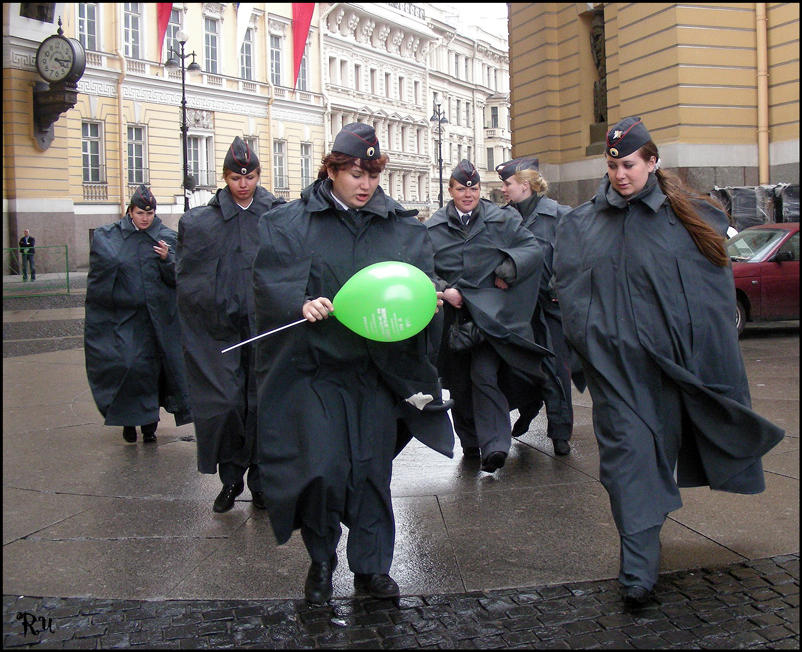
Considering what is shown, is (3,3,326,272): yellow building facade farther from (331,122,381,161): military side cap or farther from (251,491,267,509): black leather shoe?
(331,122,381,161): military side cap

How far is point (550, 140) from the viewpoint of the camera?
20625mm

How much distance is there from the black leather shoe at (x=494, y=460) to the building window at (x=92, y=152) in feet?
95.1

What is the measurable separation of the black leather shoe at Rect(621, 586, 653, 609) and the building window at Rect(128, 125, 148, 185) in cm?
3436

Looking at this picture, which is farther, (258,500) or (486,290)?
(486,290)

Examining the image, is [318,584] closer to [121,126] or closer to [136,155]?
[121,126]

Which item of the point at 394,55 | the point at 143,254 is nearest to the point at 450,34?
the point at 394,55

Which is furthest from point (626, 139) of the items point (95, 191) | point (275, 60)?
point (275, 60)

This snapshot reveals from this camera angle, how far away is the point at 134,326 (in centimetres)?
751

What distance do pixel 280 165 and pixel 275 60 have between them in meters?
4.50

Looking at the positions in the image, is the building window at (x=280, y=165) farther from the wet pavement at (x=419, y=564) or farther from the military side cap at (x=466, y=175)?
the military side cap at (x=466, y=175)

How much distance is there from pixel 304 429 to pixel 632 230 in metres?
1.68

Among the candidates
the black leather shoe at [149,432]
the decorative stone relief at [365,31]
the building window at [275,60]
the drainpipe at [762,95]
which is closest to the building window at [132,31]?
the building window at [275,60]

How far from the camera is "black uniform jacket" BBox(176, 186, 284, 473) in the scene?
5.54 metres

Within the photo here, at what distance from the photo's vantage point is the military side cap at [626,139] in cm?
433
